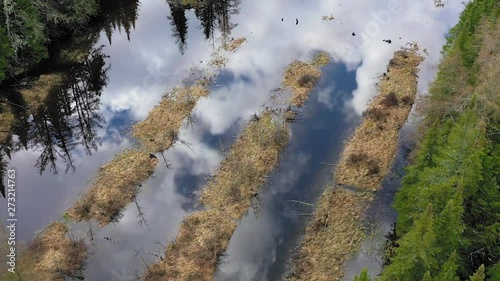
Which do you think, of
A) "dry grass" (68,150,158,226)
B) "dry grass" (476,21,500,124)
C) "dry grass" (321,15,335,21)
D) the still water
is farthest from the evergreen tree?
"dry grass" (476,21,500,124)

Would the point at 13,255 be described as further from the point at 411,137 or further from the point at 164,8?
the point at 164,8

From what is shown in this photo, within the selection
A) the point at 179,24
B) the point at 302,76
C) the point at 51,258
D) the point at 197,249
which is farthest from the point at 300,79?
the point at 51,258

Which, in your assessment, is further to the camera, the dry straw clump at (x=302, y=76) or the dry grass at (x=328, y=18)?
the dry grass at (x=328, y=18)

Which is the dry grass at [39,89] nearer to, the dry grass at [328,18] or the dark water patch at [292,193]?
the dark water patch at [292,193]

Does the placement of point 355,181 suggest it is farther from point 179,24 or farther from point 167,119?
point 179,24

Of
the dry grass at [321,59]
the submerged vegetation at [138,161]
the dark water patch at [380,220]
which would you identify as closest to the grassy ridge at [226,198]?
the submerged vegetation at [138,161]

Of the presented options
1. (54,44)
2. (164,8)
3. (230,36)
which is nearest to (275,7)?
(230,36)
